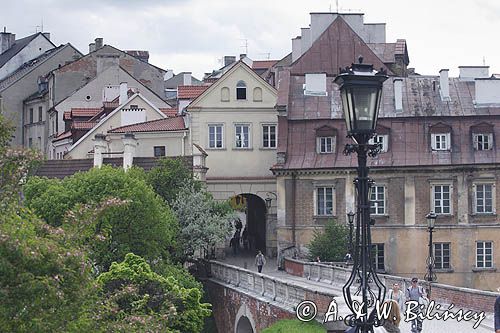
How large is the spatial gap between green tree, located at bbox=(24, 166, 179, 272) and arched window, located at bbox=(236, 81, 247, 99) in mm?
13589

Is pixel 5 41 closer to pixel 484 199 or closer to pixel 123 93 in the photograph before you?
pixel 123 93

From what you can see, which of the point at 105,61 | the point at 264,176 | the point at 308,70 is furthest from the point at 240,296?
the point at 105,61

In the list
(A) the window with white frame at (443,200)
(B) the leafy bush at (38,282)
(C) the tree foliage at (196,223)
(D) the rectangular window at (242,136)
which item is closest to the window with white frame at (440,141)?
(A) the window with white frame at (443,200)

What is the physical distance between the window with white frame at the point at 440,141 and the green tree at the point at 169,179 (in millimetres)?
11380

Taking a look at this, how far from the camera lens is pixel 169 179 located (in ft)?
173

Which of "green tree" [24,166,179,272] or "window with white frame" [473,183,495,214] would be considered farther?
"window with white frame" [473,183,495,214]

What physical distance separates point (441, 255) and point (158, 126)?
667 inches

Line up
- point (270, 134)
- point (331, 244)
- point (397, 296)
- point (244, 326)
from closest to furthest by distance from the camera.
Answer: point (397, 296) → point (244, 326) → point (331, 244) → point (270, 134)

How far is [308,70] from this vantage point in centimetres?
6222

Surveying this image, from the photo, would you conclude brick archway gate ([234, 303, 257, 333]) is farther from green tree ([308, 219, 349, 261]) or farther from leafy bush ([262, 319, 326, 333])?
green tree ([308, 219, 349, 261])

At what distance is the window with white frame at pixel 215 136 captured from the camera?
194ft

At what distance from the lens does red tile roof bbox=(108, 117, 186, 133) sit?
60.5 metres

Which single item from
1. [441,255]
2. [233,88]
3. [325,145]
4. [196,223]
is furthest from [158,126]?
[441,255]

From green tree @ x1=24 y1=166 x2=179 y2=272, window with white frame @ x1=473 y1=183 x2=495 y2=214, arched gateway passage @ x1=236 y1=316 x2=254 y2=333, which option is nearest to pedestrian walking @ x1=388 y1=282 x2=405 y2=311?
arched gateway passage @ x1=236 y1=316 x2=254 y2=333
